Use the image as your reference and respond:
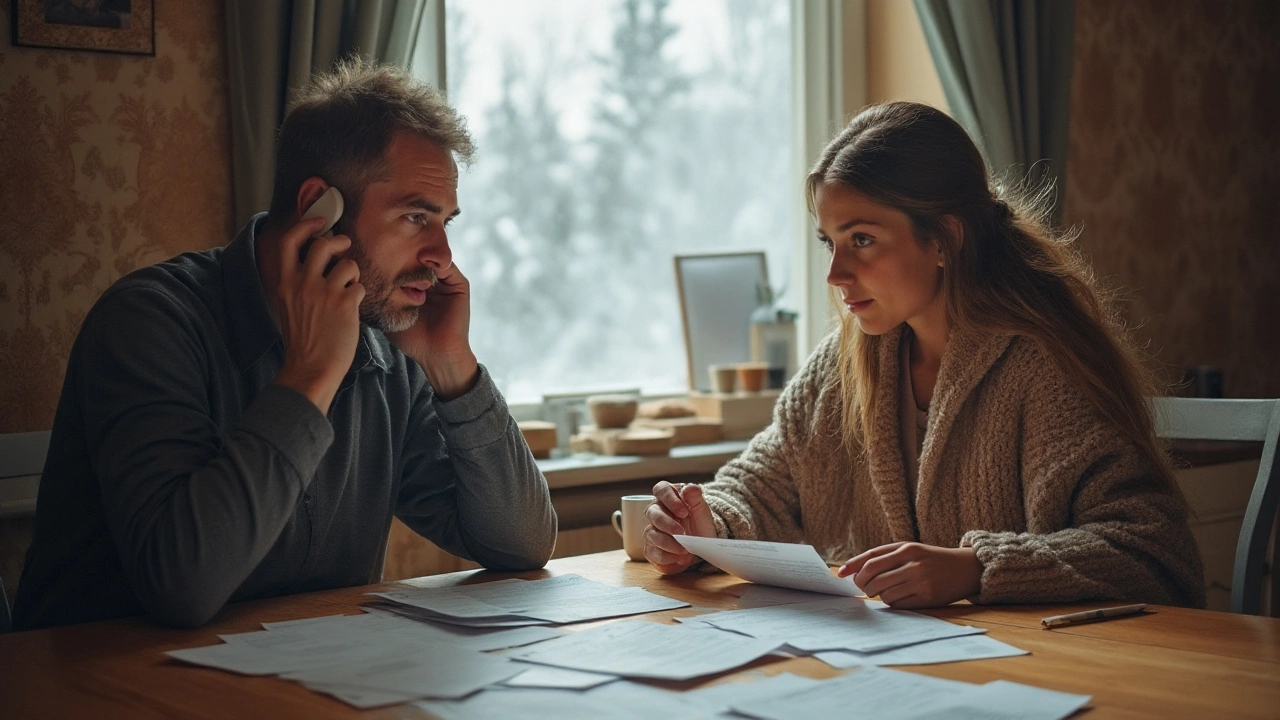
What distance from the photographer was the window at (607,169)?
308cm

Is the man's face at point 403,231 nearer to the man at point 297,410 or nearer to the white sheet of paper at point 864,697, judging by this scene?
the man at point 297,410

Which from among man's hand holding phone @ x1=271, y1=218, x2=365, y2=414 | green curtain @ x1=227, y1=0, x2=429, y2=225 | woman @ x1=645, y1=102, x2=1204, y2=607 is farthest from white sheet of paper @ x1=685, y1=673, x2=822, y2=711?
green curtain @ x1=227, y1=0, x2=429, y2=225

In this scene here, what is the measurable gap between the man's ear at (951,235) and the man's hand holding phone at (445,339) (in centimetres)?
75

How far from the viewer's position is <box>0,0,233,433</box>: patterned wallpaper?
85.7 inches

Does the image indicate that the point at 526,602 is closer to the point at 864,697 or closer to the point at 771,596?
the point at 771,596

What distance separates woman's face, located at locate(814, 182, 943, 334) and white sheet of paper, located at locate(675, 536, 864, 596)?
0.52 m

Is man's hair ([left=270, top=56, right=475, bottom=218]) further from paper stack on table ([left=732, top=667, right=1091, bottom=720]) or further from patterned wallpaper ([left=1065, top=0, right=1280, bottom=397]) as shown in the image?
patterned wallpaper ([left=1065, top=0, right=1280, bottom=397])

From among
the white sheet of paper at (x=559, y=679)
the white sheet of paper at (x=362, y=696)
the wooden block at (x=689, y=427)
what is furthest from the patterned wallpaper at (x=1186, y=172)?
the white sheet of paper at (x=362, y=696)

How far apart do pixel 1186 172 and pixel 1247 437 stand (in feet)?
8.13

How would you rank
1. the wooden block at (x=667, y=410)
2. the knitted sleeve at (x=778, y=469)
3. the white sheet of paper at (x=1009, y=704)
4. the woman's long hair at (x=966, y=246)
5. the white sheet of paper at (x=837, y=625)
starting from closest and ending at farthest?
1. the white sheet of paper at (x=1009, y=704)
2. the white sheet of paper at (x=837, y=625)
3. the woman's long hair at (x=966, y=246)
4. the knitted sleeve at (x=778, y=469)
5. the wooden block at (x=667, y=410)

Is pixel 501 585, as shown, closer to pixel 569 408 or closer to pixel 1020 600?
pixel 1020 600

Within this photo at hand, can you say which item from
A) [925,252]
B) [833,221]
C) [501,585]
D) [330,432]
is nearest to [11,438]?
[330,432]

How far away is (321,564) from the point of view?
5.37ft

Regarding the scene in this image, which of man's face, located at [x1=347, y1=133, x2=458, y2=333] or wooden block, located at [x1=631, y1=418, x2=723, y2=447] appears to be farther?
wooden block, located at [x1=631, y1=418, x2=723, y2=447]
